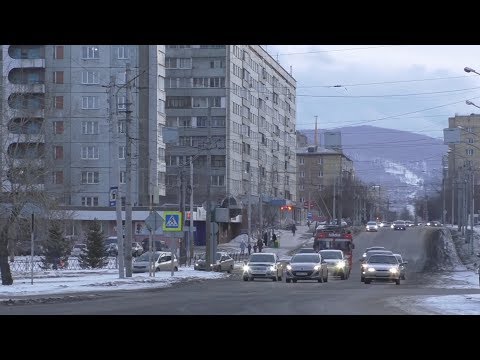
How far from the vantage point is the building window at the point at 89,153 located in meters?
90.8

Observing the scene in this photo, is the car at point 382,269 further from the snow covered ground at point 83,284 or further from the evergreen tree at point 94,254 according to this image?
the evergreen tree at point 94,254

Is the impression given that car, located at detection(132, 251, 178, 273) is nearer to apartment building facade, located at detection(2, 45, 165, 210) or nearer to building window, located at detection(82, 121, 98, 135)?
apartment building facade, located at detection(2, 45, 165, 210)

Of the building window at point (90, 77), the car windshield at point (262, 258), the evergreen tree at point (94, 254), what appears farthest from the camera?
the building window at point (90, 77)

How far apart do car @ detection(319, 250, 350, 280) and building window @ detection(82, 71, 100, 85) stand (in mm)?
42964

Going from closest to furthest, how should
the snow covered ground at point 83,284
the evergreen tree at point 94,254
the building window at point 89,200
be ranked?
the snow covered ground at point 83,284 → the evergreen tree at point 94,254 → the building window at point 89,200

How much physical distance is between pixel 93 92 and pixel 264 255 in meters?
44.3

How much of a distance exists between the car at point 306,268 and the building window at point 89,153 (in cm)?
4674

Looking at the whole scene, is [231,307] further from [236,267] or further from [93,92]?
[93,92]

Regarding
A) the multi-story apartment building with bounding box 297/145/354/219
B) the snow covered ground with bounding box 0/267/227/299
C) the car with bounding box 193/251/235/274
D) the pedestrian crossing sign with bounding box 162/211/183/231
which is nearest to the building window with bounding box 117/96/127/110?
the pedestrian crossing sign with bounding box 162/211/183/231

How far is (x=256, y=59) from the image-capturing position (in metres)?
116

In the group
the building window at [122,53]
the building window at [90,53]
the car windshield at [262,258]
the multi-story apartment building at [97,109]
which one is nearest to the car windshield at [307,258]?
the car windshield at [262,258]

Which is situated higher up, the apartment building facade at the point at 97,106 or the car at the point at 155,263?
the apartment building facade at the point at 97,106
